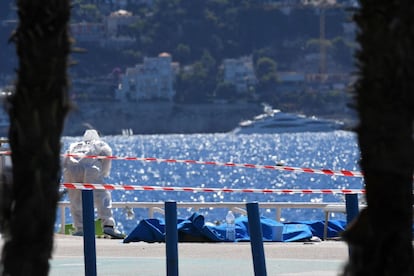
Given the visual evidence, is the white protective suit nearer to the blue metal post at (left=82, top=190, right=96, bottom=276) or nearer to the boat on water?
the blue metal post at (left=82, top=190, right=96, bottom=276)

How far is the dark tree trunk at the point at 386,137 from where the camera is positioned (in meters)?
5.04

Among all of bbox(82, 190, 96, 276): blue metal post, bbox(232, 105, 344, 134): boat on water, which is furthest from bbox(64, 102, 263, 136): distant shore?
bbox(82, 190, 96, 276): blue metal post

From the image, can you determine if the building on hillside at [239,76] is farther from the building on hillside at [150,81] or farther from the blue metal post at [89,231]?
the blue metal post at [89,231]

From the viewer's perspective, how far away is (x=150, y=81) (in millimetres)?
165250

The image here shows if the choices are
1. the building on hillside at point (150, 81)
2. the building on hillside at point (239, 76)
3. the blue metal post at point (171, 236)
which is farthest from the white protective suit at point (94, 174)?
the building on hillside at point (239, 76)

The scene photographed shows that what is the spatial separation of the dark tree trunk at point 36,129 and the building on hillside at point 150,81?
158128 mm

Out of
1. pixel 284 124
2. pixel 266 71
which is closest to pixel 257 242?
pixel 284 124

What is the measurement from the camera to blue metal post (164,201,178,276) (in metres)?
8.41

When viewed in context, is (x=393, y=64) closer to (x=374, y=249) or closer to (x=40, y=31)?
(x=374, y=249)

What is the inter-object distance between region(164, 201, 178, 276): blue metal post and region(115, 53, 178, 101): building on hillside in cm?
15505

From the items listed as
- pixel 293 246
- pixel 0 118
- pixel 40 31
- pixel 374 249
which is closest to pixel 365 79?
pixel 374 249

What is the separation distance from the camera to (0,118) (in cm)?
14025

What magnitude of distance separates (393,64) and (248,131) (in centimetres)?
14661

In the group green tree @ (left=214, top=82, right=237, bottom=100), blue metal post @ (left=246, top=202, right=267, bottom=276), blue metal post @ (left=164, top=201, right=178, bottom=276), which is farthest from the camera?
green tree @ (left=214, top=82, right=237, bottom=100)
